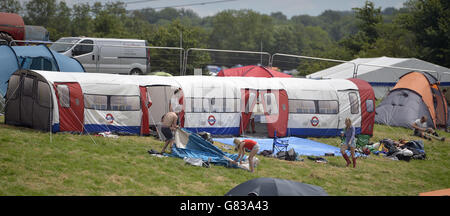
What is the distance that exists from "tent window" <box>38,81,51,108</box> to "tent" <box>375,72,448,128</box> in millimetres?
15155

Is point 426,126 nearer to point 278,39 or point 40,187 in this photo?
point 40,187

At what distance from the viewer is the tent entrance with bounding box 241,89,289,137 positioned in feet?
60.7

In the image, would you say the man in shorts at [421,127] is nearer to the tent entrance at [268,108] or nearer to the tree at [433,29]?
the tent entrance at [268,108]

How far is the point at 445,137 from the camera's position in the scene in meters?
21.1

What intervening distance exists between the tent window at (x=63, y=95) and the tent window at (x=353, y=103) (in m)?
11.0

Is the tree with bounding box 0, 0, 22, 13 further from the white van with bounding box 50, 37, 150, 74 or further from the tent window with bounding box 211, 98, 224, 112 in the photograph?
the tent window with bounding box 211, 98, 224, 112

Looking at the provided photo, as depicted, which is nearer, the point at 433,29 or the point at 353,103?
the point at 353,103

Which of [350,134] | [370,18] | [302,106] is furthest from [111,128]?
[370,18]

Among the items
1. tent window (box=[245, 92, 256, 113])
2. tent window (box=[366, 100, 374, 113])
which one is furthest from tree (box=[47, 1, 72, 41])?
tent window (box=[366, 100, 374, 113])

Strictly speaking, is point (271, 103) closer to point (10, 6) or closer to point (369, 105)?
point (369, 105)

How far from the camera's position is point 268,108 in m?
18.5

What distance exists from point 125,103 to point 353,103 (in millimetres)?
9223
